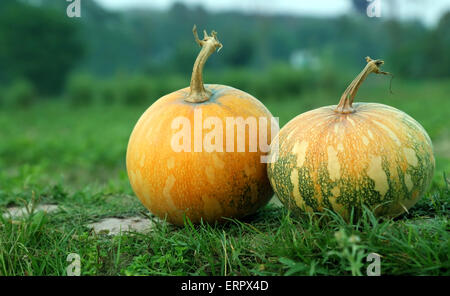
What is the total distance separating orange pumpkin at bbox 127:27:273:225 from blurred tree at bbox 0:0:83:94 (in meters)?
22.9

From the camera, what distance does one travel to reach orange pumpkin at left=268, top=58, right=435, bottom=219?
2242mm

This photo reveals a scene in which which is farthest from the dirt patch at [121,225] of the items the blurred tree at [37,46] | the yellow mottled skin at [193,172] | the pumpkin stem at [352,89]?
the blurred tree at [37,46]

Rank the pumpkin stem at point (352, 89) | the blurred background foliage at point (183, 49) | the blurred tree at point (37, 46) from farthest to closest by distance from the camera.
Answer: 1. the blurred tree at point (37, 46)
2. the blurred background foliage at point (183, 49)
3. the pumpkin stem at point (352, 89)

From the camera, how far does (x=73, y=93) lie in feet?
57.3

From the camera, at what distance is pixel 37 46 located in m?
23.8

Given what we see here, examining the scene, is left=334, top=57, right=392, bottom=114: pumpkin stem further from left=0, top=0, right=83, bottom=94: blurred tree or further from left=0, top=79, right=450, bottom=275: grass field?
left=0, top=0, right=83, bottom=94: blurred tree

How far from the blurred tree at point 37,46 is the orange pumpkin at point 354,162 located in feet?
76.8

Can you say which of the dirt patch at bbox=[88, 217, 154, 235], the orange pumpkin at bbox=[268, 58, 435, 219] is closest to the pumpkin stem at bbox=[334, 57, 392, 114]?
the orange pumpkin at bbox=[268, 58, 435, 219]

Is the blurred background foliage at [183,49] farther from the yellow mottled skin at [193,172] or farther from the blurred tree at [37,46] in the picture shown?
the yellow mottled skin at [193,172]

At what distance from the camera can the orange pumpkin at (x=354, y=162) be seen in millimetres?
2242

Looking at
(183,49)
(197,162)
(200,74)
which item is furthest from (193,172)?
(183,49)

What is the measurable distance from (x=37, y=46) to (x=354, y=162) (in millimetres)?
24384
